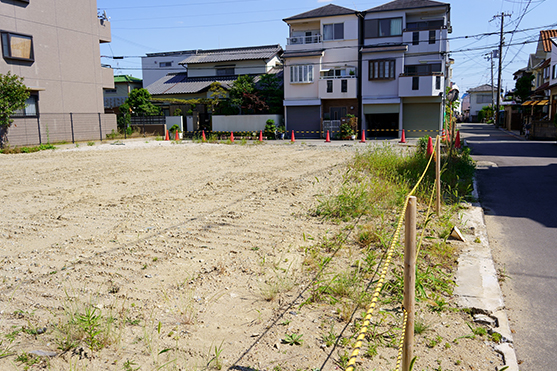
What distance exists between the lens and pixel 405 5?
3331cm

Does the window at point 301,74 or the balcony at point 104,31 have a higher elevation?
the balcony at point 104,31

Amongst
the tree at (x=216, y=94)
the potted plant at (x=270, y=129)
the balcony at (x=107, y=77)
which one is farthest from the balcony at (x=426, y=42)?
the balcony at (x=107, y=77)

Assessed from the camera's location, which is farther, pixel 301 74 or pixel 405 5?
pixel 301 74

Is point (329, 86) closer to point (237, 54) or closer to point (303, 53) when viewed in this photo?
point (303, 53)

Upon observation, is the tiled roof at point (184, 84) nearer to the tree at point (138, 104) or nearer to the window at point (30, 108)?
the tree at point (138, 104)

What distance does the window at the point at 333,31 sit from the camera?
35.1 m

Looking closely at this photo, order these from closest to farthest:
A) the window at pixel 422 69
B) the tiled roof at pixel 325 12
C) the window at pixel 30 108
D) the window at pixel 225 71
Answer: the window at pixel 30 108, the window at pixel 422 69, the tiled roof at pixel 325 12, the window at pixel 225 71

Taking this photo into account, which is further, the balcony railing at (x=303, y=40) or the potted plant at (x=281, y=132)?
the balcony railing at (x=303, y=40)

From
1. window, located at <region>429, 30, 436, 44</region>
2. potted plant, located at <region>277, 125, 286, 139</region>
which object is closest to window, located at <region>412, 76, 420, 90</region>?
window, located at <region>429, 30, 436, 44</region>

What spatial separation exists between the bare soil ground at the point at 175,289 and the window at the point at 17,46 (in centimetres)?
1807

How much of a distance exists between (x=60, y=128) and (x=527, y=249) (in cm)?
2757

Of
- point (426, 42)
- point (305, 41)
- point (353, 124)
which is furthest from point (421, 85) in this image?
point (305, 41)

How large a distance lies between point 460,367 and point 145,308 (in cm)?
295

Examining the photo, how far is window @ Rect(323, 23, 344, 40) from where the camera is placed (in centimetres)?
3509
